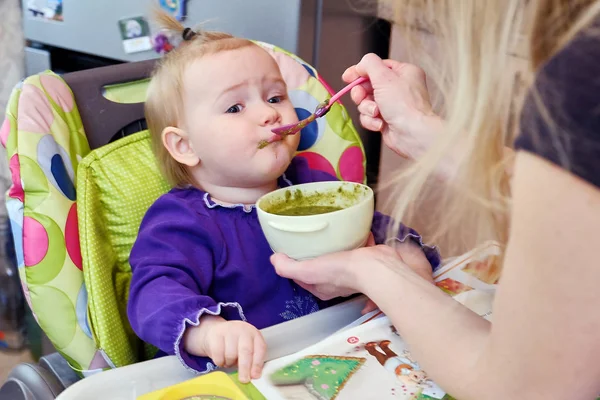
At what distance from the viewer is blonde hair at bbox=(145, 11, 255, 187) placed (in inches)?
41.5

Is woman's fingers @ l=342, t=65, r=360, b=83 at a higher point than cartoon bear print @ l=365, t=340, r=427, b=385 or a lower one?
higher

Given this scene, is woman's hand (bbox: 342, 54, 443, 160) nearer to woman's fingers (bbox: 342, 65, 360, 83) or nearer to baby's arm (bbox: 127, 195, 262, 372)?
woman's fingers (bbox: 342, 65, 360, 83)

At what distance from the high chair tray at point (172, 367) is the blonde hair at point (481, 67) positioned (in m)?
0.24

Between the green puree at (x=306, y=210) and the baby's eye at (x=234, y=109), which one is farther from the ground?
the baby's eye at (x=234, y=109)

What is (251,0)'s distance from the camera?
58.8 inches

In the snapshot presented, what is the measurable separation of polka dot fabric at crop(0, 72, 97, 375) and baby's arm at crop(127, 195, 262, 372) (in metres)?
0.10

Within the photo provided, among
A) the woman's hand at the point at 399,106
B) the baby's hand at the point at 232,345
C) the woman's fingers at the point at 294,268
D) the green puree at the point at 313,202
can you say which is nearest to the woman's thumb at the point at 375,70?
the woman's hand at the point at 399,106

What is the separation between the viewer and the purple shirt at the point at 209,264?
874 mm

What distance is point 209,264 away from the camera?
3.12ft

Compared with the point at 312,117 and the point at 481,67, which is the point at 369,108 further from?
the point at 481,67

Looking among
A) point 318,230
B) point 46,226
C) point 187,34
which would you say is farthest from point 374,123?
point 46,226

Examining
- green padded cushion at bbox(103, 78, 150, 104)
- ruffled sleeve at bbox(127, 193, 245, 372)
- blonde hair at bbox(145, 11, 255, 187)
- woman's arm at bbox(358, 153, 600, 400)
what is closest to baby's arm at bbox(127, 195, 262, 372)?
ruffled sleeve at bbox(127, 193, 245, 372)

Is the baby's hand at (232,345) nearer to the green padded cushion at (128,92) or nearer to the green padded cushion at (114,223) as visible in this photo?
the green padded cushion at (114,223)

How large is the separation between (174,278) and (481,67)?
506mm
